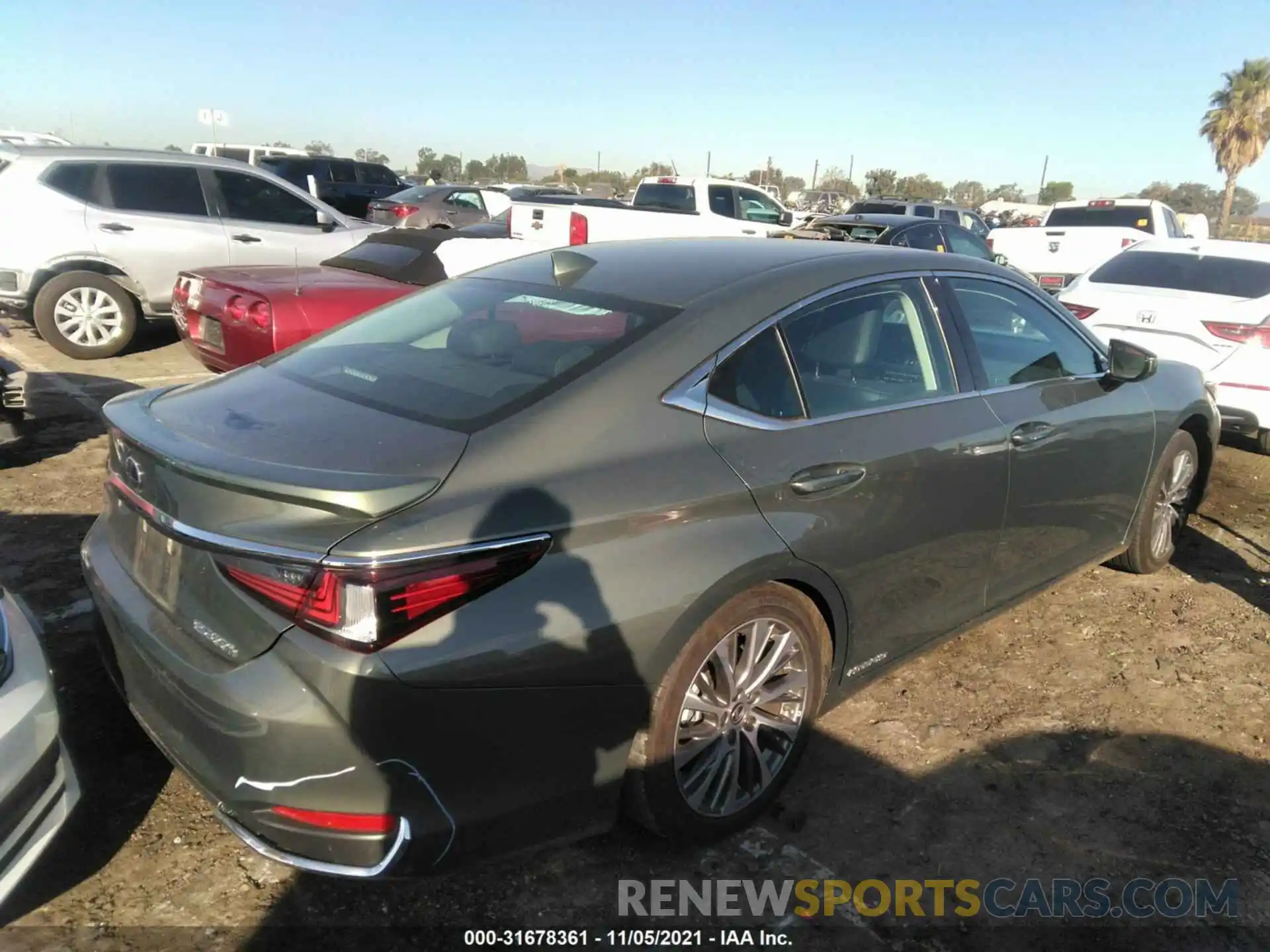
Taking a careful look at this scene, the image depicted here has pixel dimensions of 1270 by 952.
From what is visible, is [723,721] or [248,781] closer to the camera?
[248,781]

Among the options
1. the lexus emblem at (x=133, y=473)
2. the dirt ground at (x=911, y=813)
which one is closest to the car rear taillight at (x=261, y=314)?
the dirt ground at (x=911, y=813)

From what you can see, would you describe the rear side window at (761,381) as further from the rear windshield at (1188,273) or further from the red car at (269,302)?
the rear windshield at (1188,273)

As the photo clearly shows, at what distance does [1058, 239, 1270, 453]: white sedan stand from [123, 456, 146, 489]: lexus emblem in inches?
236

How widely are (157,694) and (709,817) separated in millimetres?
1497

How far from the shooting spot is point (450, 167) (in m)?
69.1

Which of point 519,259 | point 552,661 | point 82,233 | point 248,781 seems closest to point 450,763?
point 552,661

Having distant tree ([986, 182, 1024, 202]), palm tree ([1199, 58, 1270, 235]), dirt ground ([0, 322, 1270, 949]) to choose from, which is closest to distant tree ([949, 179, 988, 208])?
distant tree ([986, 182, 1024, 202])

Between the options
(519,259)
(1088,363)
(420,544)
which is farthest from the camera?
(1088,363)

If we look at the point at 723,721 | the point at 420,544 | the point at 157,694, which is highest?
the point at 420,544

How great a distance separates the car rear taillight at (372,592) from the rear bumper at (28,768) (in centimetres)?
62

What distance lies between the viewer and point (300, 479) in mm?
2100

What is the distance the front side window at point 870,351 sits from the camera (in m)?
2.94

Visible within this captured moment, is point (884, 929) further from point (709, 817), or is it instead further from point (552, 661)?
point (552, 661)

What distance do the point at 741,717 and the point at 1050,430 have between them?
1.76 m
